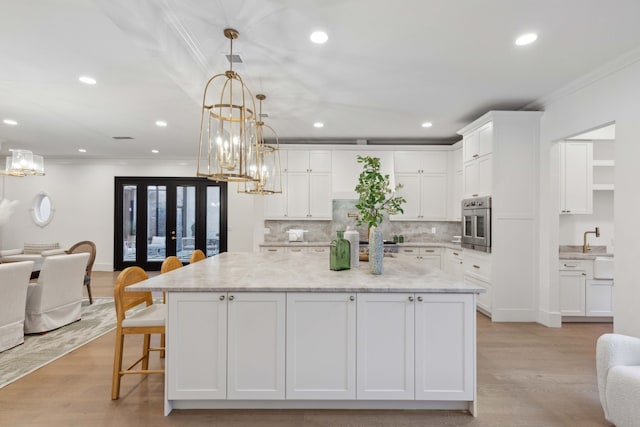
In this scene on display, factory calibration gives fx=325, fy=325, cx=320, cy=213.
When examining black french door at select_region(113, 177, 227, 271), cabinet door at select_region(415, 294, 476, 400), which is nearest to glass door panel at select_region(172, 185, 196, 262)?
black french door at select_region(113, 177, 227, 271)

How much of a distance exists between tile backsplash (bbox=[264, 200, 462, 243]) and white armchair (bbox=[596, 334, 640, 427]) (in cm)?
404

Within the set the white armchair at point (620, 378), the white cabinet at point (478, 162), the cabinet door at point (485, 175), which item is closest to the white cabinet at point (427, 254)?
the white cabinet at point (478, 162)

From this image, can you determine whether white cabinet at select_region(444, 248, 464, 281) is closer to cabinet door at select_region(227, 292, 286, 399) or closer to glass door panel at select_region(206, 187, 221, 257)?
cabinet door at select_region(227, 292, 286, 399)

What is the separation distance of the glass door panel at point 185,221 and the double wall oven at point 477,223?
→ 6.08 meters

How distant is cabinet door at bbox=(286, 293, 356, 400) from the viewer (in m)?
2.12

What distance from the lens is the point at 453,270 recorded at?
5.25 meters

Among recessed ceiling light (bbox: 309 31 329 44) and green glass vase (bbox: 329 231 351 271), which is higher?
recessed ceiling light (bbox: 309 31 329 44)

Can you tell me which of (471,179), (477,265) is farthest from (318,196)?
(477,265)

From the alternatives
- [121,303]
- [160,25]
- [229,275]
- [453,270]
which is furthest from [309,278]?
[453,270]

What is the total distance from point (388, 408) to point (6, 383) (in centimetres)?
299

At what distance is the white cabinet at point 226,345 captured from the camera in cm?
211

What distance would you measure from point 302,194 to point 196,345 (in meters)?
3.95

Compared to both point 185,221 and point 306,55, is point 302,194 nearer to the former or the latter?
point 306,55

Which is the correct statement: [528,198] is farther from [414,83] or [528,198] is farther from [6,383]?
[6,383]
